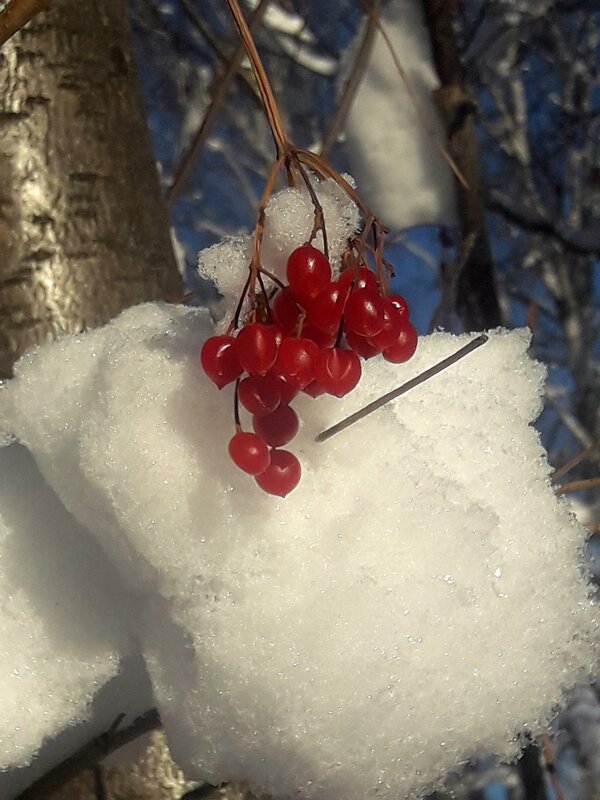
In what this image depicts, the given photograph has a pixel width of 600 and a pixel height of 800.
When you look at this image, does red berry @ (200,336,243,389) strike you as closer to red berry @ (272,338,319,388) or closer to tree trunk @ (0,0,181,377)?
red berry @ (272,338,319,388)

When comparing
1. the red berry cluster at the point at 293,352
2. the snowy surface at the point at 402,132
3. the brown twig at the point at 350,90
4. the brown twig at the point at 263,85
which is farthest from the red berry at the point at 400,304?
the snowy surface at the point at 402,132

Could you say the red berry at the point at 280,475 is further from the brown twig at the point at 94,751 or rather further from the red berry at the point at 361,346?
the brown twig at the point at 94,751

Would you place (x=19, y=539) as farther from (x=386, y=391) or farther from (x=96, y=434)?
(x=386, y=391)

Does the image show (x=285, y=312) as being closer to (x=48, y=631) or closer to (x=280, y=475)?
(x=280, y=475)

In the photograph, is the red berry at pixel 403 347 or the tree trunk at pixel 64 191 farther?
the tree trunk at pixel 64 191

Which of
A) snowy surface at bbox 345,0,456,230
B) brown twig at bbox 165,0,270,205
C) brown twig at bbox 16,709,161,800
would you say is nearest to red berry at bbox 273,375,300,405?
brown twig at bbox 16,709,161,800

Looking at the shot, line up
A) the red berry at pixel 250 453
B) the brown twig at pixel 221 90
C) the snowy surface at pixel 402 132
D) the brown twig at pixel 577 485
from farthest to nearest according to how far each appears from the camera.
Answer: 1. the snowy surface at pixel 402 132
2. the brown twig at pixel 221 90
3. the brown twig at pixel 577 485
4. the red berry at pixel 250 453

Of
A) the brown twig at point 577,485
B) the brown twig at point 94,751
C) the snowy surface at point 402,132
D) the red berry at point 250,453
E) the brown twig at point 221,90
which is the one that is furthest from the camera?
the snowy surface at point 402,132

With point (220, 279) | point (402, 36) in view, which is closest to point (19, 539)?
point (220, 279)
